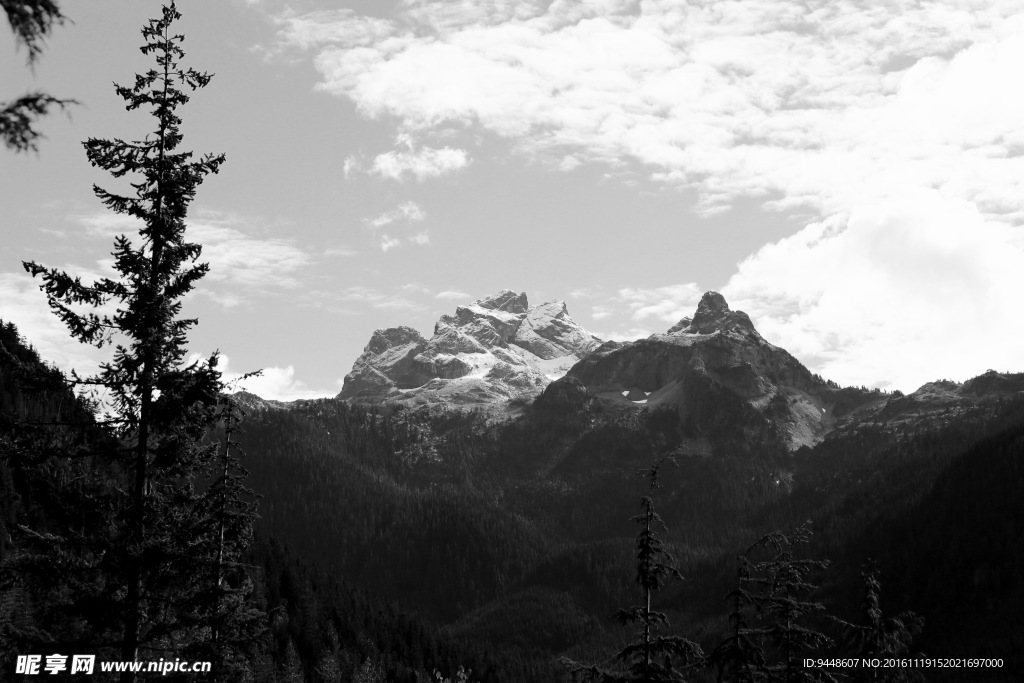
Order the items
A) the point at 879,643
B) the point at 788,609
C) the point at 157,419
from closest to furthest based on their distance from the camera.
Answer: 1. the point at 157,419
2. the point at 788,609
3. the point at 879,643

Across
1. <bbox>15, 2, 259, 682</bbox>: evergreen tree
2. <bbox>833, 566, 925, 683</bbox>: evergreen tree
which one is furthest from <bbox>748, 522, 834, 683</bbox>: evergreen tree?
<bbox>15, 2, 259, 682</bbox>: evergreen tree

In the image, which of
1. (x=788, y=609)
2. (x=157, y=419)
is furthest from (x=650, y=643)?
(x=157, y=419)

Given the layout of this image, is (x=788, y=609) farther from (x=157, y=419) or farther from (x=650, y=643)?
(x=157, y=419)

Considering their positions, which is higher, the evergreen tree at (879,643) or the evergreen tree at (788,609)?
the evergreen tree at (788,609)

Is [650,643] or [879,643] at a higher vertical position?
[650,643]

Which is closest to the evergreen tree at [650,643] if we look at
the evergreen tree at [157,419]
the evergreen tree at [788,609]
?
the evergreen tree at [788,609]

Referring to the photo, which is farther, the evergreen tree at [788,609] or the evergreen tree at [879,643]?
the evergreen tree at [879,643]

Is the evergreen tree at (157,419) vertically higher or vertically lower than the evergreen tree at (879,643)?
higher

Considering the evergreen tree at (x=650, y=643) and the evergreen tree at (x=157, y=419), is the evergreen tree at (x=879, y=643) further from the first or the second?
the evergreen tree at (x=157, y=419)

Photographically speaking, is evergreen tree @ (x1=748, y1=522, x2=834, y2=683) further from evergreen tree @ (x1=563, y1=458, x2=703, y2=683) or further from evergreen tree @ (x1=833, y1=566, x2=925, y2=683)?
evergreen tree @ (x1=833, y1=566, x2=925, y2=683)

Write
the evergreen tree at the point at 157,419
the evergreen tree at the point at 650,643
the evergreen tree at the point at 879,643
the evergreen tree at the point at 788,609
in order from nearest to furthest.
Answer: the evergreen tree at the point at 157,419
the evergreen tree at the point at 650,643
the evergreen tree at the point at 788,609
the evergreen tree at the point at 879,643

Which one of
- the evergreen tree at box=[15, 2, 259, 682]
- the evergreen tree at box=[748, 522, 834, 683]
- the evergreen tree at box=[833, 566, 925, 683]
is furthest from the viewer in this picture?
the evergreen tree at box=[833, 566, 925, 683]

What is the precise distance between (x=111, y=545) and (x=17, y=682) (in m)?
6.26

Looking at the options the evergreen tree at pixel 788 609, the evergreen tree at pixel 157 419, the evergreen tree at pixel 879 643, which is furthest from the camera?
the evergreen tree at pixel 879 643
